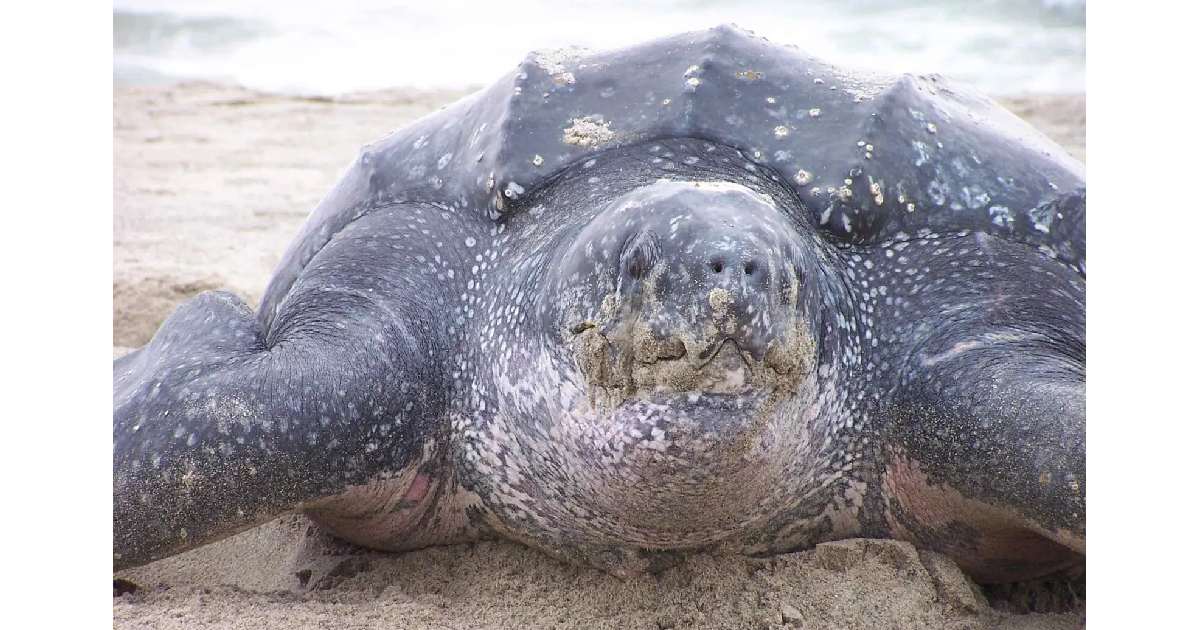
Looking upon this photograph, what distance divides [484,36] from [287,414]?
831cm

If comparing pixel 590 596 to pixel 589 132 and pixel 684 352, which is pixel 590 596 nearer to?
pixel 684 352

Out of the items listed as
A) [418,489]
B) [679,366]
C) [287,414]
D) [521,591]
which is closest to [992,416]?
[679,366]

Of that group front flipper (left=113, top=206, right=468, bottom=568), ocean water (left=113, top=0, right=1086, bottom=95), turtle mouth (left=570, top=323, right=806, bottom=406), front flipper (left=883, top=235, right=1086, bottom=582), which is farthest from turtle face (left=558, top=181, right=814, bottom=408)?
ocean water (left=113, top=0, right=1086, bottom=95)

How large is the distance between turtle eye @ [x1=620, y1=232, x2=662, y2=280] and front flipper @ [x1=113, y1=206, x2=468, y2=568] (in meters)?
0.56

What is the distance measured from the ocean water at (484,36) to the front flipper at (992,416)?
5.67 meters

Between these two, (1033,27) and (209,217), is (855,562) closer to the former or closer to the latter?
(209,217)

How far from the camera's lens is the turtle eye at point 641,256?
4.55ft

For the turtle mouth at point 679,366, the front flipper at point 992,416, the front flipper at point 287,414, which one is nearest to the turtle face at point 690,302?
the turtle mouth at point 679,366

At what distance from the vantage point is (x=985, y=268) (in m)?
1.86

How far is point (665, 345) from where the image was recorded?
1.35 meters

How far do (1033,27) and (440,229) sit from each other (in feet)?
31.5

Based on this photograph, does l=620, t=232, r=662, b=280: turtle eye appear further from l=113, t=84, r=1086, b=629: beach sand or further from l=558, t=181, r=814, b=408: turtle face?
l=113, t=84, r=1086, b=629: beach sand

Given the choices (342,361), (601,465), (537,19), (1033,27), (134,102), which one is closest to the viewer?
(601,465)

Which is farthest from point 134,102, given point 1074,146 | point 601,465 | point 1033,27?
point 1033,27
